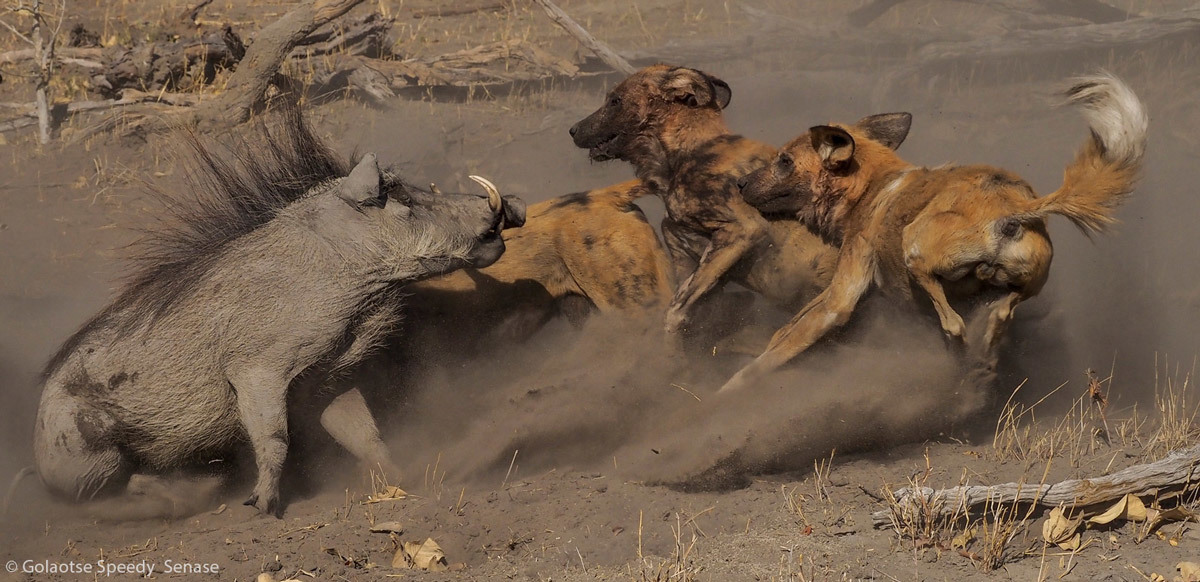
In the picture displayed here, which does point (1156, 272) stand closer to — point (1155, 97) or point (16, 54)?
point (1155, 97)

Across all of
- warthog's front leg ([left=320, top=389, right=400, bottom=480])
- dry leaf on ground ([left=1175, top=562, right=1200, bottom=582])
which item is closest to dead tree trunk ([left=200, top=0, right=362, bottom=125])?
warthog's front leg ([left=320, top=389, right=400, bottom=480])

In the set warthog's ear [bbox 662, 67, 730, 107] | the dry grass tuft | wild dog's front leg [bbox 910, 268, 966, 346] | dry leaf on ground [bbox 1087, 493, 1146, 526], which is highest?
warthog's ear [bbox 662, 67, 730, 107]

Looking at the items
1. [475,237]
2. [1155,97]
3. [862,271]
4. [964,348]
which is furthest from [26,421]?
[1155,97]

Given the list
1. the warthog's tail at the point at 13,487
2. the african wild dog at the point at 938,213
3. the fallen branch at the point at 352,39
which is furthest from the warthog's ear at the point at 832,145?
the fallen branch at the point at 352,39

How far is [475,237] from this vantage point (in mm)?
5664

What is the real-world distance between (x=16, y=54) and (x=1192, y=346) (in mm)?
11035

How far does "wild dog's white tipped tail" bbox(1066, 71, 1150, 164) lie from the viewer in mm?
4754

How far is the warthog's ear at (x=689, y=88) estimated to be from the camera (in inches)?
267

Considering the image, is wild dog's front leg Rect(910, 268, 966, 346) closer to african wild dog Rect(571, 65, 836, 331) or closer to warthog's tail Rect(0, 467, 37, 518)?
african wild dog Rect(571, 65, 836, 331)

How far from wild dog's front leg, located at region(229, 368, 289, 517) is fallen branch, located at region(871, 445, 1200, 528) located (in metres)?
2.77

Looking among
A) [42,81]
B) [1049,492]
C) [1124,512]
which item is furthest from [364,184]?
[42,81]

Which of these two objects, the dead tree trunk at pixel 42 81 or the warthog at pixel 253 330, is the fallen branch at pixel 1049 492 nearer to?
the warthog at pixel 253 330

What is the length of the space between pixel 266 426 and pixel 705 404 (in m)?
2.20

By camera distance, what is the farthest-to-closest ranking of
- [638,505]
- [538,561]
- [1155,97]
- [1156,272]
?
1. [1155,97]
2. [1156,272]
3. [638,505]
4. [538,561]
